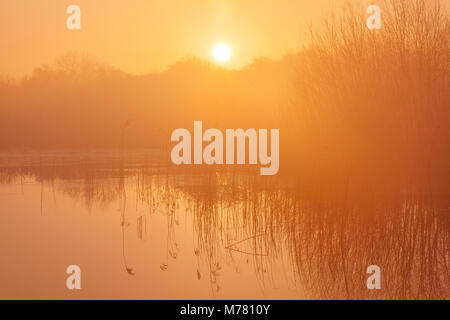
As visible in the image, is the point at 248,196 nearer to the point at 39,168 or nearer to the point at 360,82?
the point at 360,82

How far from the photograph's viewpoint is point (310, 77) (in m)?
6.43

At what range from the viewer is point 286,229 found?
4070 millimetres

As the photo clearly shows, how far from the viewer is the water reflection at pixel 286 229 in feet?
10.4

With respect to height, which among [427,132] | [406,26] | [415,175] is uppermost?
[406,26]

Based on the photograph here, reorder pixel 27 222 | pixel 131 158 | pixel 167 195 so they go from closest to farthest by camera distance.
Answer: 1. pixel 27 222
2. pixel 167 195
3. pixel 131 158

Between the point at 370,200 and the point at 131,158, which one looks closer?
the point at 370,200

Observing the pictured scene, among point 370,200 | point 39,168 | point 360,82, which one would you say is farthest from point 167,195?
point 39,168

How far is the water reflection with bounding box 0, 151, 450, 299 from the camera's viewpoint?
3.16m

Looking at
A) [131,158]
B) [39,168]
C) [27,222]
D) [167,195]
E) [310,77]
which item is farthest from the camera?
[131,158]

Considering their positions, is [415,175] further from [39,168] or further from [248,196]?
[39,168]

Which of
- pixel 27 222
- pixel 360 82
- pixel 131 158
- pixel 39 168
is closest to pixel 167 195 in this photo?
pixel 27 222

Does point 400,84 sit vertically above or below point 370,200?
above

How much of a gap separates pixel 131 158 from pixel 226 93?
2.58 m

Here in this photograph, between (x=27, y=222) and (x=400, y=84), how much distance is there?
13.7 ft
